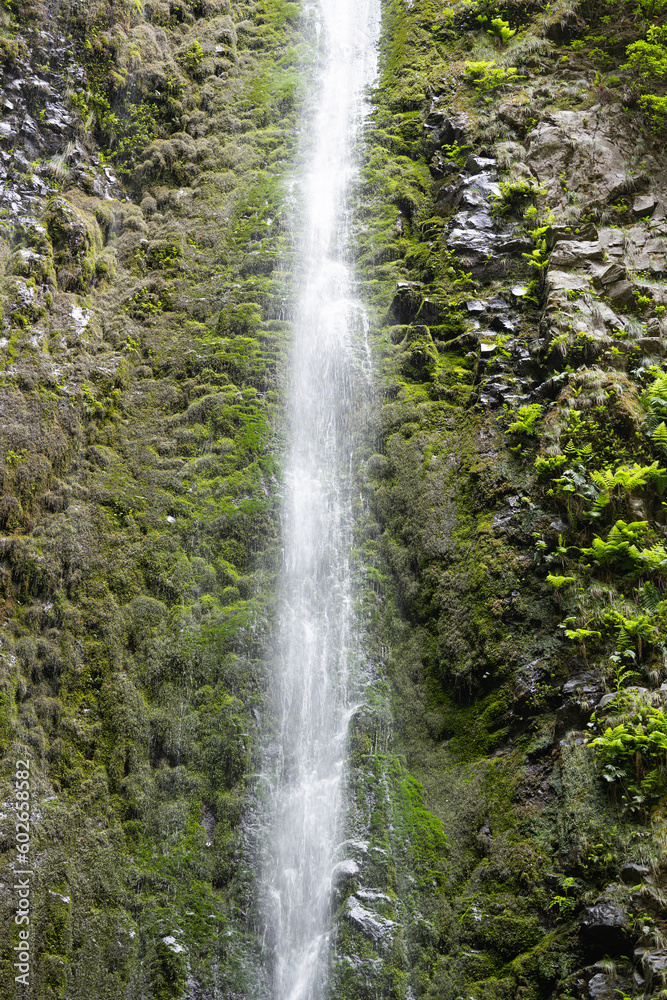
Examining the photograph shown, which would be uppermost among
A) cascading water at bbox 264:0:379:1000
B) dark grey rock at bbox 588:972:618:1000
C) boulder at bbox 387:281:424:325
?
boulder at bbox 387:281:424:325

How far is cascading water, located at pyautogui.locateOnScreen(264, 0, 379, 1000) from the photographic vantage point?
6.25 m

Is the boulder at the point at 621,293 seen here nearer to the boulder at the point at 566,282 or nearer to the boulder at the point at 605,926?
the boulder at the point at 566,282

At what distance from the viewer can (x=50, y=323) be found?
8719 mm

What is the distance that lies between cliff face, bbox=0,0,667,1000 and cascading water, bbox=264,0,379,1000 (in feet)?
0.90

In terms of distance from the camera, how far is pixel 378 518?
852 cm

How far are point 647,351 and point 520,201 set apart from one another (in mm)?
Answer: 3952

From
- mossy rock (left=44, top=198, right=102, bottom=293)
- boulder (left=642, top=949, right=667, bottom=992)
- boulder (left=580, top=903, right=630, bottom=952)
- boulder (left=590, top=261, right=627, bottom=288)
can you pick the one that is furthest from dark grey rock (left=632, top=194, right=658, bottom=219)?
boulder (left=642, top=949, right=667, bottom=992)

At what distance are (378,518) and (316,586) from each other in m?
1.26

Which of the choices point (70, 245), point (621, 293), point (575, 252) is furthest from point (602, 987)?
point (70, 245)

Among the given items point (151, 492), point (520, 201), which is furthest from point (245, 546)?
point (520, 201)

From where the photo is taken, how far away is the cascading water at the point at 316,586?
6246 millimetres

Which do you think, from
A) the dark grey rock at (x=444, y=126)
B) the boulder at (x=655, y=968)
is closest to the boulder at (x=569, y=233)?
the dark grey rock at (x=444, y=126)

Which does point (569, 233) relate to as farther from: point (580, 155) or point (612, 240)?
point (580, 155)

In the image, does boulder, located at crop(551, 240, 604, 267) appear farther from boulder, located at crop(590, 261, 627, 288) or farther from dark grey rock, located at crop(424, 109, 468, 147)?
dark grey rock, located at crop(424, 109, 468, 147)
